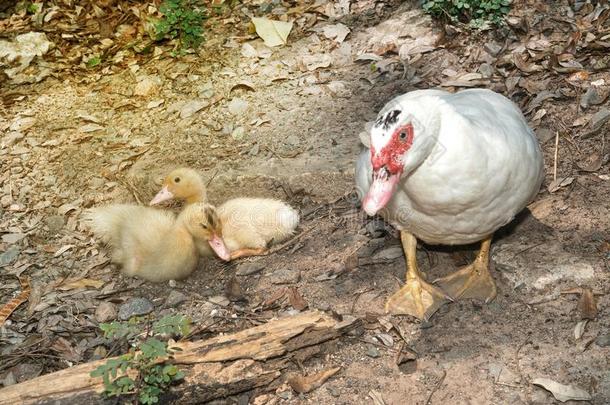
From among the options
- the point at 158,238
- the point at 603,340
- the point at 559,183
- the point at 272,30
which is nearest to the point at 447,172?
the point at 603,340

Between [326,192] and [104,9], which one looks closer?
[326,192]

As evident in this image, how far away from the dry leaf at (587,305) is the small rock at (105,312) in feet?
6.79

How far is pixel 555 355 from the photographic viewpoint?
288 cm

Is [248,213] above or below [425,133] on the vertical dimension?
below

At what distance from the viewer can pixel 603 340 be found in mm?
2881

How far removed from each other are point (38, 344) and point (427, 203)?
1836 mm

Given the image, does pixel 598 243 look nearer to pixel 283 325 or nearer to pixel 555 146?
pixel 555 146

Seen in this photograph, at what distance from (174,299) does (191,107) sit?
1.58m

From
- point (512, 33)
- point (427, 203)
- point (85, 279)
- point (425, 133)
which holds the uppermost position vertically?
point (425, 133)

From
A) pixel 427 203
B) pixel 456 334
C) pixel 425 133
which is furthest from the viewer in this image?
pixel 456 334

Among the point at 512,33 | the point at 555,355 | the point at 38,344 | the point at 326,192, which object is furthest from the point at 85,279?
the point at 512,33

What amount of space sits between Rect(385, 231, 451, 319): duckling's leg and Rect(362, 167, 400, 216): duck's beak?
2.15 ft

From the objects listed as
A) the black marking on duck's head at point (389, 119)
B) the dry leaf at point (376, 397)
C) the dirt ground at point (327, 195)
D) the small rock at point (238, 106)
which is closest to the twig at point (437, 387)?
the dirt ground at point (327, 195)

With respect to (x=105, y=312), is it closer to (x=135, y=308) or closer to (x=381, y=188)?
(x=135, y=308)
